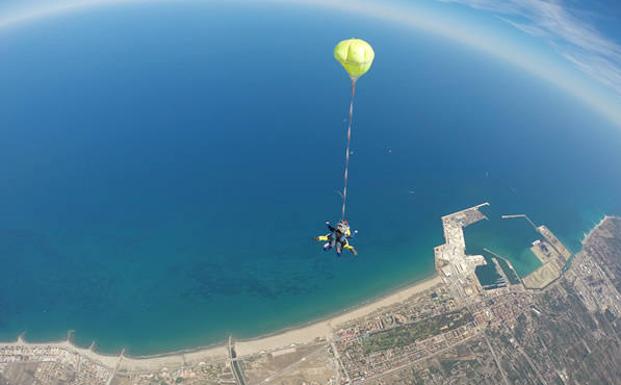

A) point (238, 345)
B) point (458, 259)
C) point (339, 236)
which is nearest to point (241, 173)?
point (238, 345)

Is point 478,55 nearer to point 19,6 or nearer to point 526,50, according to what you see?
point 526,50

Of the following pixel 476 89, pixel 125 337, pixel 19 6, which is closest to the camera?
pixel 125 337

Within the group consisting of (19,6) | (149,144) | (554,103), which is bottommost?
(149,144)

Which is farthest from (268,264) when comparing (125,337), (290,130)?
(290,130)

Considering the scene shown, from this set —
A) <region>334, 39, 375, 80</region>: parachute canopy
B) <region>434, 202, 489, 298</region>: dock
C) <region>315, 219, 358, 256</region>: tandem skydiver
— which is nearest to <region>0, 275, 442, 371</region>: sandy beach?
<region>434, 202, 489, 298</region>: dock

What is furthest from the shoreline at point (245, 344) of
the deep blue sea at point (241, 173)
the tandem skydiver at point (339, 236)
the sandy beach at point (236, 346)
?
the tandem skydiver at point (339, 236)

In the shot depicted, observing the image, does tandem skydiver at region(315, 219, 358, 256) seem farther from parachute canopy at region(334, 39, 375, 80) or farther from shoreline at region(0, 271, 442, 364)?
shoreline at region(0, 271, 442, 364)

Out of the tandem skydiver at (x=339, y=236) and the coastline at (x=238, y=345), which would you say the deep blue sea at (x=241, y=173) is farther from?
the tandem skydiver at (x=339, y=236)
